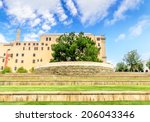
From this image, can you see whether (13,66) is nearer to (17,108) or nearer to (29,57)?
(29,57)

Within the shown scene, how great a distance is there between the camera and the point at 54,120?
294 inches

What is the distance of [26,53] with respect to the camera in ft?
266

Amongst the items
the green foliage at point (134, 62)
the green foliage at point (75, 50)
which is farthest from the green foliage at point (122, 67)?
the green foliage at point (75, 50)

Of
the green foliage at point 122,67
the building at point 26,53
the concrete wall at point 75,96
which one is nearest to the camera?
the concrete wall at point 75,96

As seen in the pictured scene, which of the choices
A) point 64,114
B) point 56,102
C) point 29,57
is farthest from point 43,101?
point 29,57

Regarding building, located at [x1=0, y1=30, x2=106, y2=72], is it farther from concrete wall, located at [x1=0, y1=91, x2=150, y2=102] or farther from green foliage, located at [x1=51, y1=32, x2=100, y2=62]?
concrete wall, located at [x1=0, y1=91, x2=150, y2=102]

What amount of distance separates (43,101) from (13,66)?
73.0 meters

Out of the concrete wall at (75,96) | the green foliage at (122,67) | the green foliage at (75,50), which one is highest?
the green foliage at (75,50)

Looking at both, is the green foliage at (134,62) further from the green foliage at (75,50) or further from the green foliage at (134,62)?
the green foliage at (75,50)

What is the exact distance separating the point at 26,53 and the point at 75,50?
3798 centimetres

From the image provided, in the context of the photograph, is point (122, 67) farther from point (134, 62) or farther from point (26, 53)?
point (26, 53)

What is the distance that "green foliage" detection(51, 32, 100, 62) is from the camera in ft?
155

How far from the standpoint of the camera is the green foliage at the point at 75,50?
47219 millimetres

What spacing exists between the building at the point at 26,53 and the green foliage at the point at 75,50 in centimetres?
3198
